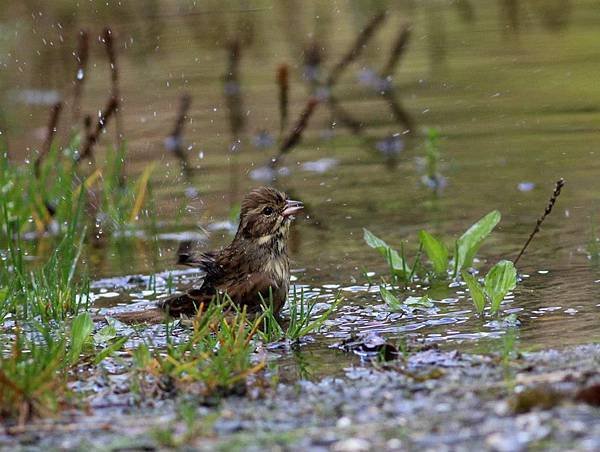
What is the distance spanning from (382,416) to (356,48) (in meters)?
8.06

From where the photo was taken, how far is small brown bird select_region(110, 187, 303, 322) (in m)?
6.60

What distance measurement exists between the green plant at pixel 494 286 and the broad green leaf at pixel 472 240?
909 millimetres

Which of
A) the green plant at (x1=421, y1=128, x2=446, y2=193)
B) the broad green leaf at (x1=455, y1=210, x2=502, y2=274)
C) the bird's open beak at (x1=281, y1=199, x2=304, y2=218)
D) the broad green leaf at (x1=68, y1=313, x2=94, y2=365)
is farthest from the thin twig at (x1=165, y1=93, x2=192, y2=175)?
the broad green leaf at (x1=68, y1=313, x2=94, y2=365)

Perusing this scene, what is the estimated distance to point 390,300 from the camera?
6.12 meters

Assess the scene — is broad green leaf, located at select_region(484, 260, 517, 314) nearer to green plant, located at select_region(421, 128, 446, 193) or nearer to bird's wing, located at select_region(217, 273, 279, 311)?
bird's wing, located at select_region(217, 273, 279, 311)

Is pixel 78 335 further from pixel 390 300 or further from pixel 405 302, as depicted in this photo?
pixel 405 302

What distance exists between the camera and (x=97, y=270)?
7.99 m

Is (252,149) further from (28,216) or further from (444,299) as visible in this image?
(444,299)

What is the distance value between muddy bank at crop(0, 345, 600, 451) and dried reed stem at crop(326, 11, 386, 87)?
22.7 ft

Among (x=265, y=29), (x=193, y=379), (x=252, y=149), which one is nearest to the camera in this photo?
(x=193, y=379)

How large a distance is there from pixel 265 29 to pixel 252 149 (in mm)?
5095

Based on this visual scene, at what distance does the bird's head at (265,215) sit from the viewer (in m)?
7.05

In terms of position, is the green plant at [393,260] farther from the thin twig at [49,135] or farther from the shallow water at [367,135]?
the thin twig at [49,135]

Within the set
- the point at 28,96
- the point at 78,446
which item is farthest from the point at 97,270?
the point at 28,96
